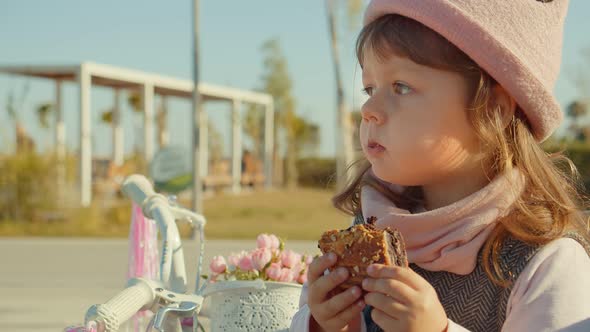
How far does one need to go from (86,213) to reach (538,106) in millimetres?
15229

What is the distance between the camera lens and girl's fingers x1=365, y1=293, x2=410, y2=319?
1481mm

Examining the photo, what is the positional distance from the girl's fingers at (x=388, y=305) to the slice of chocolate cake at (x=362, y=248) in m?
0.04

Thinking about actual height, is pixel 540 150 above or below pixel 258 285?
above

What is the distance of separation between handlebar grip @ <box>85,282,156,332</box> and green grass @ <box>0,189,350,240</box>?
11.7 m

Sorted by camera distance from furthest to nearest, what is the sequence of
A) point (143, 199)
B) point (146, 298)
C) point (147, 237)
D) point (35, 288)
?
point (35, 288) → point (147, 237) → point (143, 199) → point (146, 298)

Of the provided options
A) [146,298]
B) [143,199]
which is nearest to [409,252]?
[146,298]

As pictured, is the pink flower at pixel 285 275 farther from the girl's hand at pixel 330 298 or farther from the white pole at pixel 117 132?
the white pole at pixel 117 132

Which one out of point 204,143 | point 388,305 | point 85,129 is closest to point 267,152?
point 204,143

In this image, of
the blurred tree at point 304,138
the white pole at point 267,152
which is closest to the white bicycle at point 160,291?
the white pole at point 267,152

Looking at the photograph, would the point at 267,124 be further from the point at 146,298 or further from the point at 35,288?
the point at 146,298

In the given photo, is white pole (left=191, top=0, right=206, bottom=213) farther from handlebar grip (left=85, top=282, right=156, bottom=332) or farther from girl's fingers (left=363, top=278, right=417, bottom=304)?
girl's fingers (left=363, top=278, right=417, bottom=304)

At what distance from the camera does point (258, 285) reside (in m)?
2.34

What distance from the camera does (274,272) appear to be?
98.5 inches

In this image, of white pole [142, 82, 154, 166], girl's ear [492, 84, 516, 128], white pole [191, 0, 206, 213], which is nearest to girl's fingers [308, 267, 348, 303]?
girl's ear [492, 84, 516, 128]
